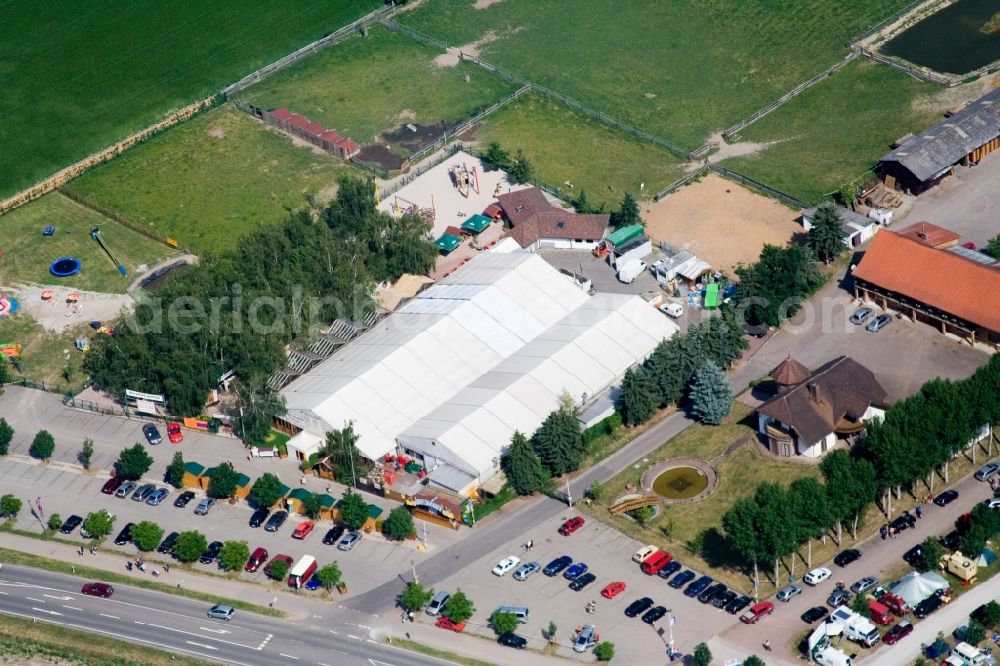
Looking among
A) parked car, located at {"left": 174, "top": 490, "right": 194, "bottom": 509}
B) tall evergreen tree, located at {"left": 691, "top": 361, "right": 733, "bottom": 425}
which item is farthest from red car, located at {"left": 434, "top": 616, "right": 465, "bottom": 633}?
tall evergreen tree, located at {"left": 691, "top": 361, "right": 733, "bottom": 425}

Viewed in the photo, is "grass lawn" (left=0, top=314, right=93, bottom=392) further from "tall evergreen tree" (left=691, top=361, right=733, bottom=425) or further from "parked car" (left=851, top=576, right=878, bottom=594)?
"parked car" (left=851, top=576, right=878, bottom=594)

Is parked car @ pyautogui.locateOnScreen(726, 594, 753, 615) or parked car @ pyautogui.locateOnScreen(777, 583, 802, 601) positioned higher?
parked car @ pyautogui.locateOnScreen(777, 583, 802, 601)

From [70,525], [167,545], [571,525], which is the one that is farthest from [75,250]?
[571,525]

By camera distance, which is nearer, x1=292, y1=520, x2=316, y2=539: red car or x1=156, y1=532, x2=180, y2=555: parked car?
x1=156, y1=532, x2=180, y2=555: parked car

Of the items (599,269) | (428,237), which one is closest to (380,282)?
(428,237)

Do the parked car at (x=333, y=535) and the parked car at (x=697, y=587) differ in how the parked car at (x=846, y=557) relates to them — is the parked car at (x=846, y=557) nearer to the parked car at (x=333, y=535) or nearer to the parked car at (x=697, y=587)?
the parked car at (x=697, y=587)

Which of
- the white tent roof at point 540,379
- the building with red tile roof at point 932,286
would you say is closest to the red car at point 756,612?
the white tent roof at point 540,379

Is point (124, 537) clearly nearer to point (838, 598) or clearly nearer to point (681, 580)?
point (681, 580)
